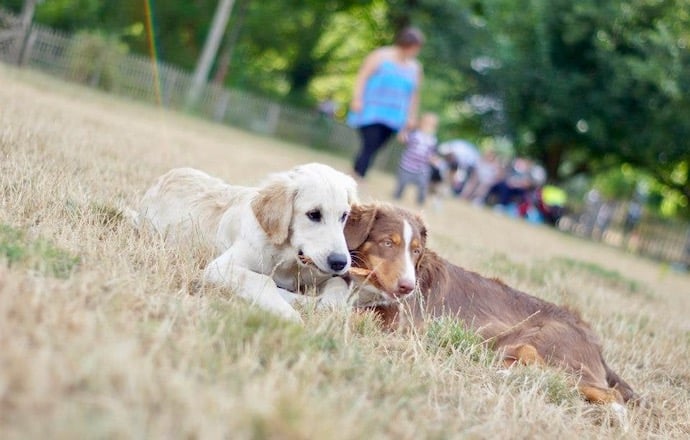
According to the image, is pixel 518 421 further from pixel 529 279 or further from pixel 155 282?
pixel 529 279

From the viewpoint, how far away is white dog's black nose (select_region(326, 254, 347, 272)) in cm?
449

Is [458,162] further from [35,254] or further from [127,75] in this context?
[35,254]

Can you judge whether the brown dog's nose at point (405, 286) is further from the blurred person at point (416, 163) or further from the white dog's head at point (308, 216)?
the blurred person at point (416, 163)

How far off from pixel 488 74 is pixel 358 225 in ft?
95.1

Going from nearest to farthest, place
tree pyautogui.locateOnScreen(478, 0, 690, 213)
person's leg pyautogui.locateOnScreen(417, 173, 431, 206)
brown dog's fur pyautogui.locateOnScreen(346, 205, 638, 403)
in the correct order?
brown dog's fur pyautogui.locateOnScreen(346, 205, 638, 403) → person's leg pyautogui.locateOnScreen(417, 173, 431, 206) → tree pyautogui.locateOnScreen(478, 0, 690, 213)

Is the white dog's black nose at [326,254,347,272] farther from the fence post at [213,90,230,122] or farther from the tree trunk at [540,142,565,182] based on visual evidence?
the tree trunk at [540,142,565,182]

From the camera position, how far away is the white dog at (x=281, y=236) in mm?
4324

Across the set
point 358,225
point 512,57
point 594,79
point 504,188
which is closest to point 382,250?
point 358,225

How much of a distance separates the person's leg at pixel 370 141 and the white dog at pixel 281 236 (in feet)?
25.0

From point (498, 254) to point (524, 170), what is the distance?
21.4 m

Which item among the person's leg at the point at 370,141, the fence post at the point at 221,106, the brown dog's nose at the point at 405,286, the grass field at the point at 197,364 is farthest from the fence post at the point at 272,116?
the brown dog's nose at the point at 405,286

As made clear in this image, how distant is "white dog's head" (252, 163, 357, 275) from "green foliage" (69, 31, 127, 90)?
24.8 m

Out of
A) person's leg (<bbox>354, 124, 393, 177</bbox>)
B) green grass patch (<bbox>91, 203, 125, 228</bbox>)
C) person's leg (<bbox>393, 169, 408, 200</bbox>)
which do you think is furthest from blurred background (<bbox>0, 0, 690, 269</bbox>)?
green grass patch (<bbox>91, 203, 125, 228</bbox>)

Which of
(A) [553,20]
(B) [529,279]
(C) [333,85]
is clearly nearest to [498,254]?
(B) [529,279]
